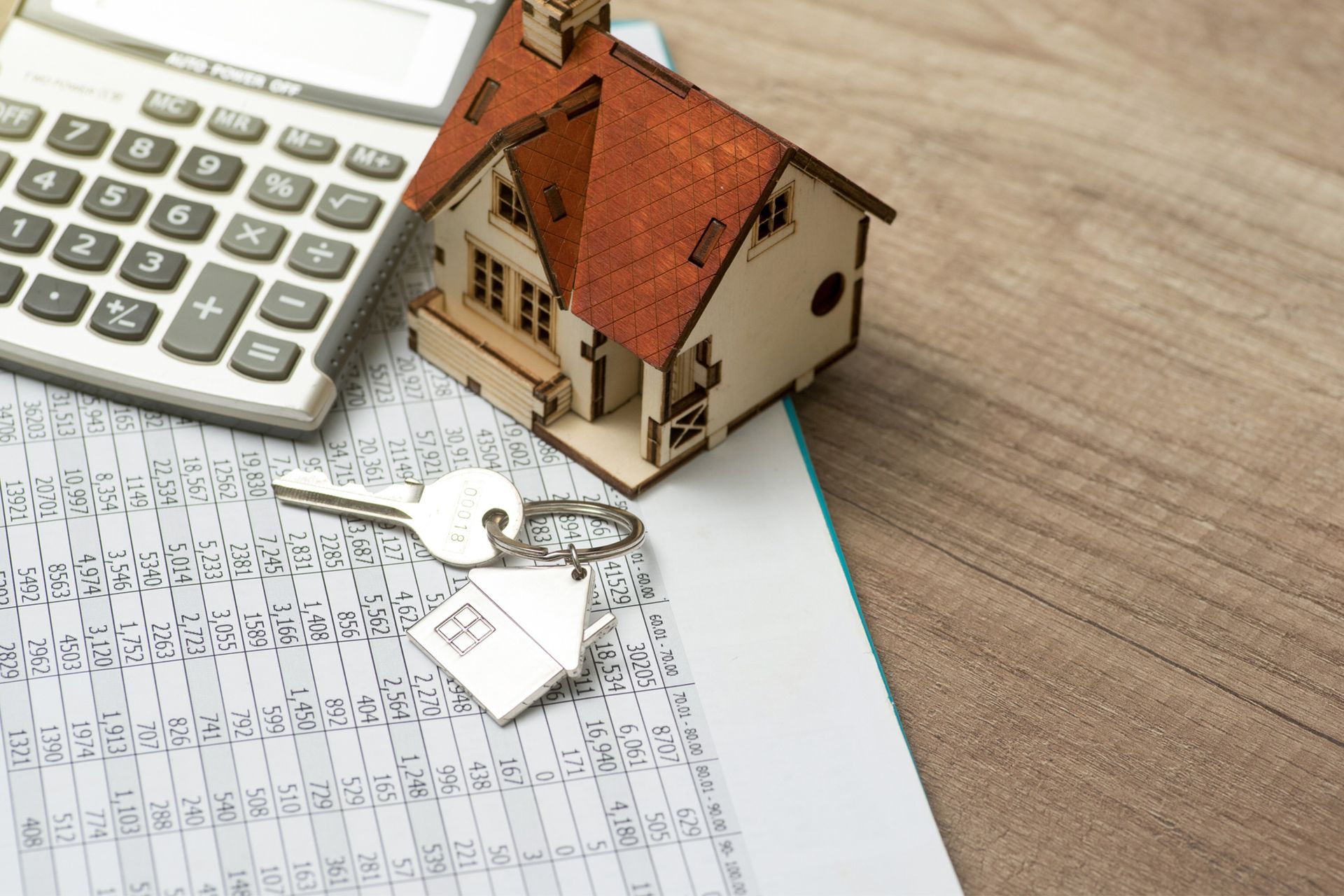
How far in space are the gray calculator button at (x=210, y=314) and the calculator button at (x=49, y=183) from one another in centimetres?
10

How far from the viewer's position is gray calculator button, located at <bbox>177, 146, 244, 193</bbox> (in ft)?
2.68

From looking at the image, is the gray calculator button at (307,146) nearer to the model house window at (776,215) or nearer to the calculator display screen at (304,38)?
the calculator display screen at (304,38)

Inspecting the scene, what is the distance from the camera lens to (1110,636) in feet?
2.33

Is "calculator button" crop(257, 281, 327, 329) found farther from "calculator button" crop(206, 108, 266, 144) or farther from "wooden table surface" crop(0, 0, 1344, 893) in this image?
"wooden table surface" crop(0, 0, 1344, 893)

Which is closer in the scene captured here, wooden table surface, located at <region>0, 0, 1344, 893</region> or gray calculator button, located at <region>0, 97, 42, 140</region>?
wooden table surface, located at <region>0, 0, 1344, 893</region>

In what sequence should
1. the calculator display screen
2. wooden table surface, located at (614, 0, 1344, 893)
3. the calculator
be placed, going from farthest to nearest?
1. the calculator display screen
2. the calculator
3. wooden table surface, located at (614, 0, 1344, 893)

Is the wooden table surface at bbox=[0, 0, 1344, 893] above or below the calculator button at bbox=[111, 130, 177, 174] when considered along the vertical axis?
above

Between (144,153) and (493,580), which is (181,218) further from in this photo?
(493,580)

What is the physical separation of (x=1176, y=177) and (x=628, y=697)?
52 cm

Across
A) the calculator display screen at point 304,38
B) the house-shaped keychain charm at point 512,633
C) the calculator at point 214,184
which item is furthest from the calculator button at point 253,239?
the house-shaped keychain charm at point 512,633

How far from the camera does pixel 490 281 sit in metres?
0.77

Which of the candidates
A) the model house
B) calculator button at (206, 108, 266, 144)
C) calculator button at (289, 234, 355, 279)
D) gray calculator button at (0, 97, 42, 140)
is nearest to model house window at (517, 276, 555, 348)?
the model house

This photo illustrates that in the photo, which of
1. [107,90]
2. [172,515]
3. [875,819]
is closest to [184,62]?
[107,90]

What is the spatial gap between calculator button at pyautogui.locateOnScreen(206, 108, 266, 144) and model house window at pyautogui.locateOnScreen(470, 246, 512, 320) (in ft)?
0.56
